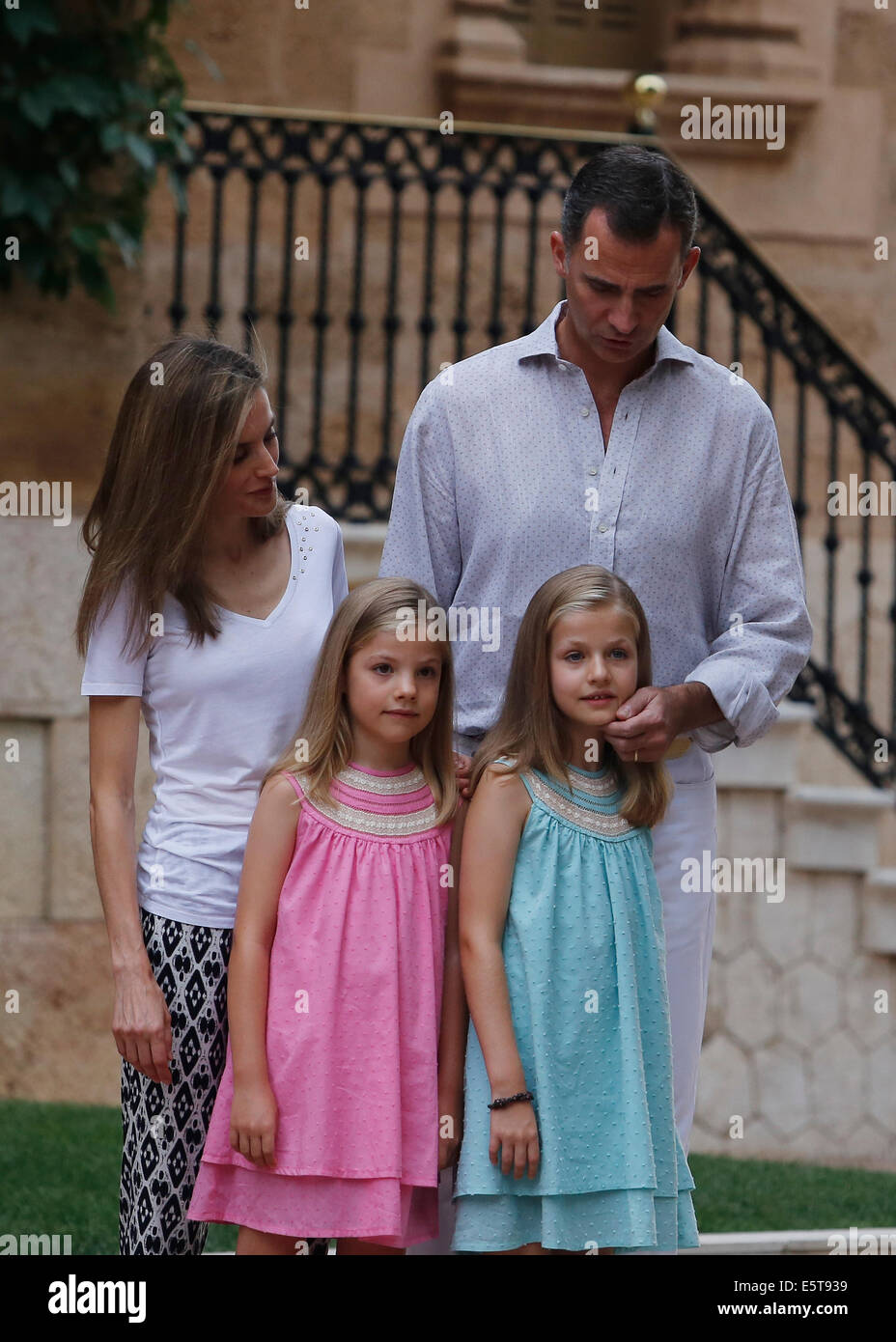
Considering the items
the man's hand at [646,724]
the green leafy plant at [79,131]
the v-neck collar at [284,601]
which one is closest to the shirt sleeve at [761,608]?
the man's hand at [646,724]

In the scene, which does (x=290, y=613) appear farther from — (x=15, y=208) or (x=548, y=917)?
(x=15, y=208)

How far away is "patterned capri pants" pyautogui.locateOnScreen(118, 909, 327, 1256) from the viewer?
2.50 m

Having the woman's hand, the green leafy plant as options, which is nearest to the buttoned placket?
the woman's hand

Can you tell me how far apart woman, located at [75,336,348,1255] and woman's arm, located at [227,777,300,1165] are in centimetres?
8

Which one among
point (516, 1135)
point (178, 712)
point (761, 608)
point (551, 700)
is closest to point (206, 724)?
point (178, 712)

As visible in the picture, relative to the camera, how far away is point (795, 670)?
273 centimetres

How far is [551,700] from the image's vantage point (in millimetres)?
2555

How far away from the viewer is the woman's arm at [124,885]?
245cm

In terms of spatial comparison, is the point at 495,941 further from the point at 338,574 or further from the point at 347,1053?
the point at 338,574

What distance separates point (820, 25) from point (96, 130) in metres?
3.18

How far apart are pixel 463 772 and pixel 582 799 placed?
0.19 metres

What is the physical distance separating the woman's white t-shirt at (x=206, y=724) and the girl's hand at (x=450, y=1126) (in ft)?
1.31

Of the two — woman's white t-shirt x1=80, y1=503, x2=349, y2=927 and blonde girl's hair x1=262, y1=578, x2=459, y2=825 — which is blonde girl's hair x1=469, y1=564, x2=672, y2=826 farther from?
woman's white t-shirt x1=80, y1=503, x2=349, y2=927

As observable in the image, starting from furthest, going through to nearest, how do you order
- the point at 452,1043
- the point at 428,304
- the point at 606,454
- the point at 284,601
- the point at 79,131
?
the point at 428,304, the point at 79,131, the point at 606,454, the point at 284,601, the point at 452,1043
